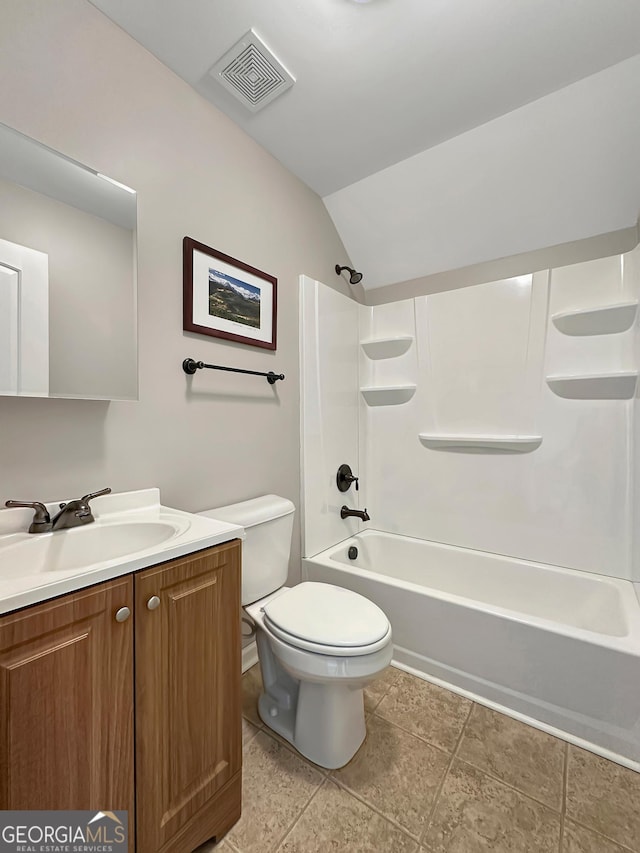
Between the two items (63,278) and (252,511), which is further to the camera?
(252,511)

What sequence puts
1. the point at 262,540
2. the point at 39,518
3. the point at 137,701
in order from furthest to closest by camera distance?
1. the point at 262,540
2. the point at 39,518
3. the point at 137,701

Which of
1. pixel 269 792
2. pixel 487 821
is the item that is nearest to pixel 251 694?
pixel 269 792

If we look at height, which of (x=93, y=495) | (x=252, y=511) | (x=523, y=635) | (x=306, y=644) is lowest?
(x=523, y=635)

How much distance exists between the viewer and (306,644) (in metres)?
1.22

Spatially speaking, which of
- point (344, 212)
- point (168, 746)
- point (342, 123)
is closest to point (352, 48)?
point (342, 123)

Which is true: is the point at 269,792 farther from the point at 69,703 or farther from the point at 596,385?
the point at 596,385

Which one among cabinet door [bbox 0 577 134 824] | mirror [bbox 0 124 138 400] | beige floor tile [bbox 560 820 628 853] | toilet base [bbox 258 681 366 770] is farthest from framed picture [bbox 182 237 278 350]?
beige floor tile [bbox 560 820 628 853]

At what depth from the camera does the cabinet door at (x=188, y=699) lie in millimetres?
863

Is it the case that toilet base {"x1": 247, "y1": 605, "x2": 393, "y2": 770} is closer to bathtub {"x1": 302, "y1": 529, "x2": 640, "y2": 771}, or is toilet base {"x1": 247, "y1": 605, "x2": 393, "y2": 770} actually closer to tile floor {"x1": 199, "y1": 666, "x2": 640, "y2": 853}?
tile floor {"x1": 199, "y1": 666, "x2": 640, "y2": 853}

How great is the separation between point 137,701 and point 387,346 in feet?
7.28

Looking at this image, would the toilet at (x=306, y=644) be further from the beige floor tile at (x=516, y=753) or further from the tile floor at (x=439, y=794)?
the beige floor tile at (x=516, y=753)

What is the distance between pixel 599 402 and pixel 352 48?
74.9 inches

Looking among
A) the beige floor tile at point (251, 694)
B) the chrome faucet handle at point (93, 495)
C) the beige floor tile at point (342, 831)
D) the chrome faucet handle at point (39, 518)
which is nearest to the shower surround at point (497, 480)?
the beige floor tile at point (251, 694)

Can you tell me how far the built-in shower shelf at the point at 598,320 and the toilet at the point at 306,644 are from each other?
1722mm
